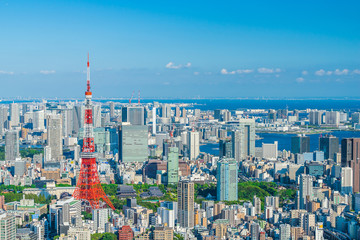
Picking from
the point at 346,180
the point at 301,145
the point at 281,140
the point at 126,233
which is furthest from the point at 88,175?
the point at 281,140

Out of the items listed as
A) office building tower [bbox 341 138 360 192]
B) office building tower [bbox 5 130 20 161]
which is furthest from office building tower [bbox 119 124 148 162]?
office building tower [bbox 341 138 360 192]

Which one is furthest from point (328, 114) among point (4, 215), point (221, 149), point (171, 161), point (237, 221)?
point (4, 215)

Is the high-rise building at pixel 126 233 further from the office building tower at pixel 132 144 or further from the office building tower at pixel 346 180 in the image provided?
the office building tower at pixel 132 144

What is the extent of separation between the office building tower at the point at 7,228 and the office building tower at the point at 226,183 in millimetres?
6247

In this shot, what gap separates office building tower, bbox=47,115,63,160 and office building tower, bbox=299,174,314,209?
10722 millimetres

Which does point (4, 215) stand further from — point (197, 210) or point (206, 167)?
point (206, 167)

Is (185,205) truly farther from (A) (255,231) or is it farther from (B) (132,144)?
(B) (132,144)

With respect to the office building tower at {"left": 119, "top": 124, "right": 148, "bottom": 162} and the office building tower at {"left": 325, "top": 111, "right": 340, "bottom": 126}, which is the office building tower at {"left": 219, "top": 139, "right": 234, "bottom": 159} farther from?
the office building tower at {"left": 325, "top": 111, "right": 340, "bottom": 126}

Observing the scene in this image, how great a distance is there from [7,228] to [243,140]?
1484 centimetres

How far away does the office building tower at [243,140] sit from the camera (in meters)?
21.8

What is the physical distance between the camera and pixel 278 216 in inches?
466

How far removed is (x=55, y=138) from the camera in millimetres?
23344

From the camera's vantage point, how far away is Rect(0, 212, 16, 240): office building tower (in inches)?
360

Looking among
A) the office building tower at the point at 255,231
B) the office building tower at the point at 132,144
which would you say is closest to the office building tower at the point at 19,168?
the office building tower at the point at 132,144
